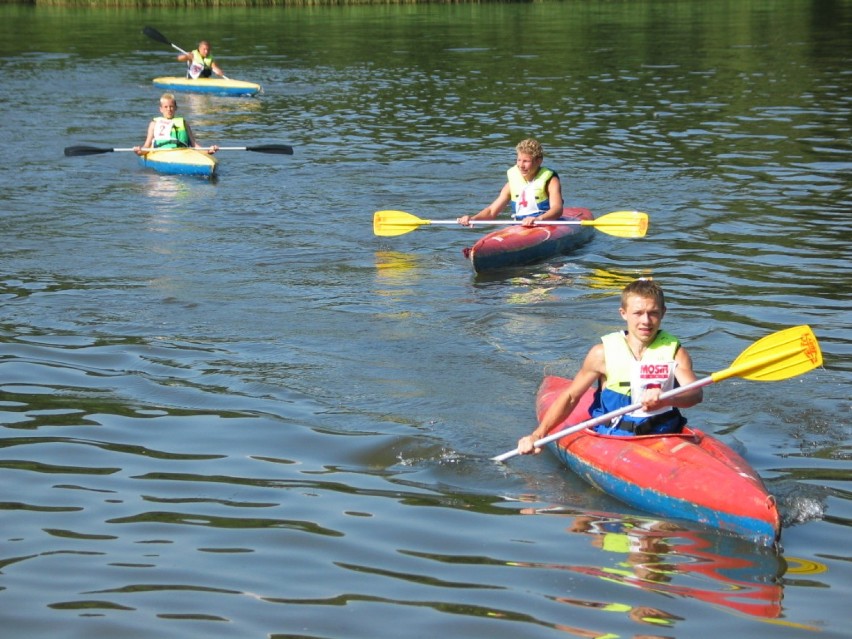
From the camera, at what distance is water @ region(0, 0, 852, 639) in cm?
504

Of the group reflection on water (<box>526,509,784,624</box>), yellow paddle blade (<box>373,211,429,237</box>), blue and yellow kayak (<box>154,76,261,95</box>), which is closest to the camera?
reflection on water (<box>526,509,784,624</box>)

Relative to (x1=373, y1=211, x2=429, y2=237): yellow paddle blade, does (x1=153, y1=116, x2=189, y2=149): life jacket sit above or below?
above

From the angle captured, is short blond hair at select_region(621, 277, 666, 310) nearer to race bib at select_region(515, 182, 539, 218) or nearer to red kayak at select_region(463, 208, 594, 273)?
red kayak at select_region(463, 208, 594, 273)

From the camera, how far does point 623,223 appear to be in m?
11.4

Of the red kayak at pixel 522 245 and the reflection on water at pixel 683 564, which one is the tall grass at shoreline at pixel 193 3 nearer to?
the red kayak at pixel 522 245

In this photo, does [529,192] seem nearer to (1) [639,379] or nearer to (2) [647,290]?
(1) [639,379]

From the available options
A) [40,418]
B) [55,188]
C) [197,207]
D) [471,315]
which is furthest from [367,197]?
[40,418]

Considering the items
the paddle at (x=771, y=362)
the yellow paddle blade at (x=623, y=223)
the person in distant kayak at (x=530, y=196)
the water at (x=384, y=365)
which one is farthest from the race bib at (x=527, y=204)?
the paddle at (x=771, y=362)

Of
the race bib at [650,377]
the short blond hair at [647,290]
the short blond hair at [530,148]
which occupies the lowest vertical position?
the race bib at [650,377]

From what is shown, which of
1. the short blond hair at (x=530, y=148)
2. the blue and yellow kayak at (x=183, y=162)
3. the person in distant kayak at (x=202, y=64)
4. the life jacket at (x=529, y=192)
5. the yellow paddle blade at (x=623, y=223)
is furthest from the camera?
the person in distant kayak at (x=202, y=64)

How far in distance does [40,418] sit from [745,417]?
397 centimetres

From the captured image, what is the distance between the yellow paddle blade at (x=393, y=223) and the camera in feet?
39.1

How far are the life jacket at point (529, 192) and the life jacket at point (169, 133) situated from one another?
576 centimetres

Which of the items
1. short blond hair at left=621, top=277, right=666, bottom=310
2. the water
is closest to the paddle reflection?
the water
